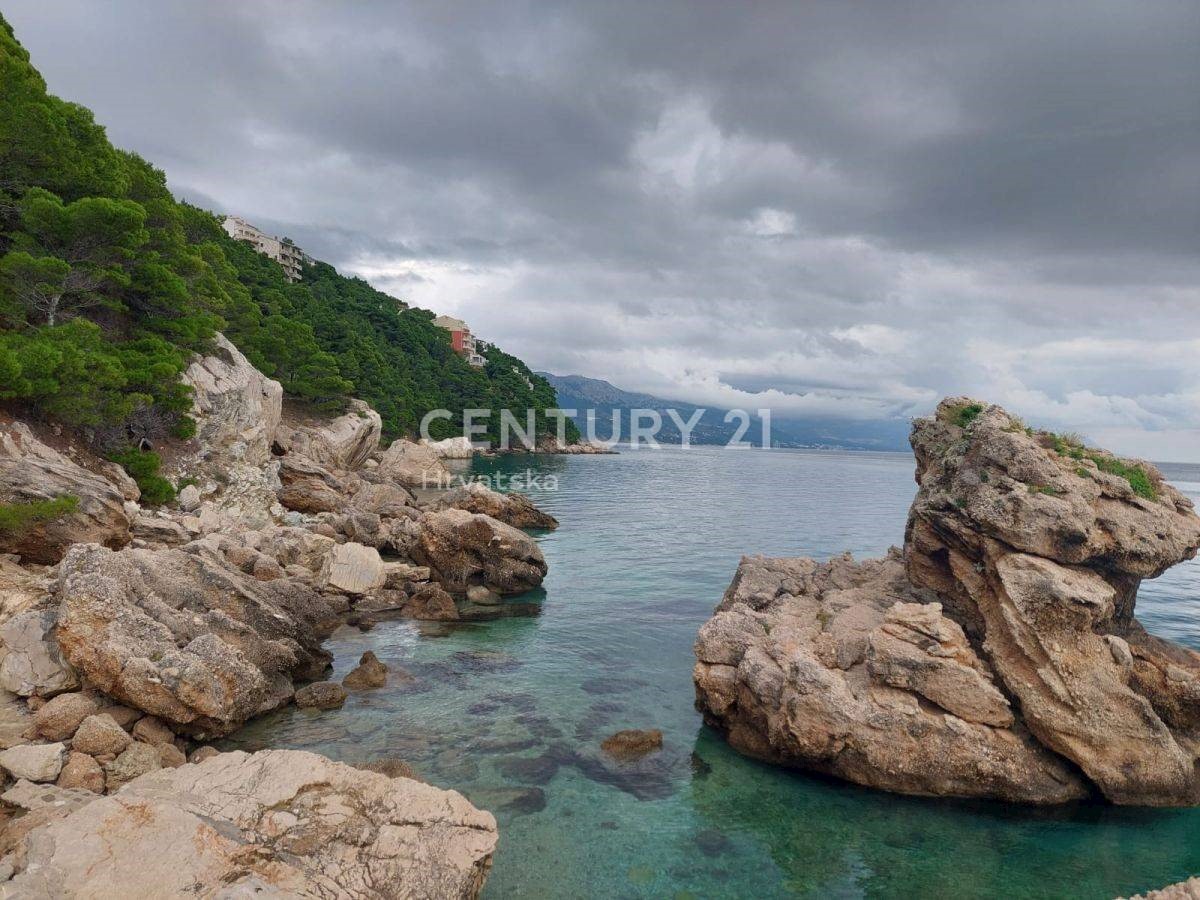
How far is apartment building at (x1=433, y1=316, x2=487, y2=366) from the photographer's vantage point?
449ft

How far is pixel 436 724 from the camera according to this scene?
14.9 metres

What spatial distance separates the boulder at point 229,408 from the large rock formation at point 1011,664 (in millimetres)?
30260

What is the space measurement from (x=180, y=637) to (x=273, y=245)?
375 ft

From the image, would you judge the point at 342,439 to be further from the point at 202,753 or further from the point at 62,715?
the point at 202,753

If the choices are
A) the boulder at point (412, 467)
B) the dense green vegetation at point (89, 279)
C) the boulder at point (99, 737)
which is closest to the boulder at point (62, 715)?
the boulder at point (99, 737)

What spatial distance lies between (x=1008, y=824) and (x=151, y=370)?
117 feet

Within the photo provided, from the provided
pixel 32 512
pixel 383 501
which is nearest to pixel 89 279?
pixel 32 512

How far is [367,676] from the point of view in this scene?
664 inches

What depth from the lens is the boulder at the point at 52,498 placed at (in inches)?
666

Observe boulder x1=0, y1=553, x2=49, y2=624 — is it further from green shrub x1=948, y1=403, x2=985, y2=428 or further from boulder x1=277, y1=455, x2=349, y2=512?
green shrub x1=948, y1=403, x2=985, y2=428

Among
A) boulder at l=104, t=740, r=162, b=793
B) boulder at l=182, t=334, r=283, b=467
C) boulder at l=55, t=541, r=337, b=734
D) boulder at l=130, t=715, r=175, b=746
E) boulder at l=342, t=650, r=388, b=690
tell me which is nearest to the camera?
boulder at l=104, t=740, r=162, b=793

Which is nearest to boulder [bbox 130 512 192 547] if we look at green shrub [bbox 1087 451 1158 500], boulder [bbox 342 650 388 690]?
boulder [bbox 342 650 388 690]

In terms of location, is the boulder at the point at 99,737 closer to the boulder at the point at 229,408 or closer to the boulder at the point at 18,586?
the boulder at the point at 18,586

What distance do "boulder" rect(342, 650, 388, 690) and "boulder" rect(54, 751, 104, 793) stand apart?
6.35 m
